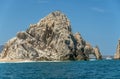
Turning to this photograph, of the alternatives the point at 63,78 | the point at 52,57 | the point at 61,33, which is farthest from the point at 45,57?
the point at 63,78

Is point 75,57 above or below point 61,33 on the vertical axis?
below

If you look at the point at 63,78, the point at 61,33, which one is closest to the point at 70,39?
the point at 61,33

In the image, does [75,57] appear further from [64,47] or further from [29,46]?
[29,46]

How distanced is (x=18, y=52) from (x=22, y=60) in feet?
16.2

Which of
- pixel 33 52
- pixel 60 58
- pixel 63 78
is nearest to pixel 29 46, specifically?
pixel 33 52

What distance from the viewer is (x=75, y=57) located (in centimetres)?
19988

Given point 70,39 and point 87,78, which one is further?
point 70,39

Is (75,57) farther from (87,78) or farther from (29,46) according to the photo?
(87,78)

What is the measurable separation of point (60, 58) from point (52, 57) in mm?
4768

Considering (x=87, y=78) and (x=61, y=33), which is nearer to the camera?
(x=87, y=78)

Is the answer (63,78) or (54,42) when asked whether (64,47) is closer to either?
(54,42)

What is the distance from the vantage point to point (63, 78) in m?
58.9

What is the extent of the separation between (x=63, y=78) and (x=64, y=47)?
133 meters

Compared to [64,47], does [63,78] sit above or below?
below
